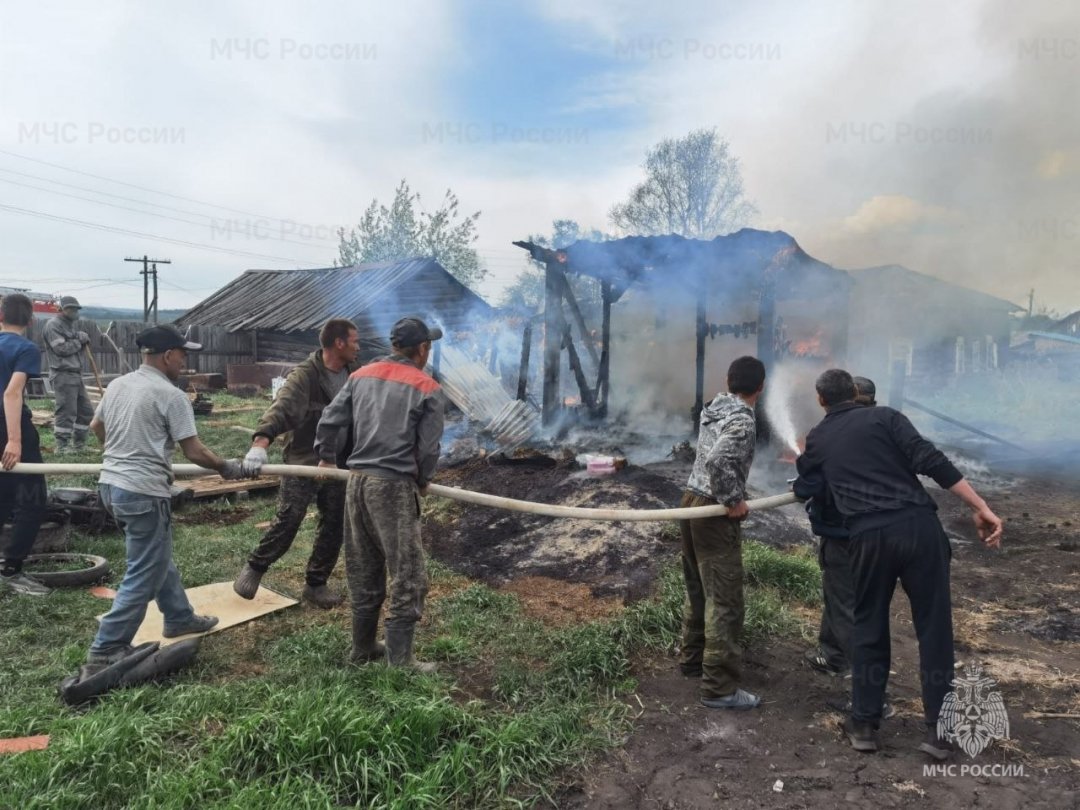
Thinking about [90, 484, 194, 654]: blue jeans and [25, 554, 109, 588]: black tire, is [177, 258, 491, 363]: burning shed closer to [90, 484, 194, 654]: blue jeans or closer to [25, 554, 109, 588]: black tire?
[25, 554, 109, 588]: black tire

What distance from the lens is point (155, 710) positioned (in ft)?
10.8

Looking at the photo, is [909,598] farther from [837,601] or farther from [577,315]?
[577,315]

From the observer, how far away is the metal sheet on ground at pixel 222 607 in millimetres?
4469

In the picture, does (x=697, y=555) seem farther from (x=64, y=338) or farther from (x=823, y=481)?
(x=64, y=338)

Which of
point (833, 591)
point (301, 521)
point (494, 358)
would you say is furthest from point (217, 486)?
point (494, 358)

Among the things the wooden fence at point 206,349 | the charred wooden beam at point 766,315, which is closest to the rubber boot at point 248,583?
the charred wooden beam at point 766,315

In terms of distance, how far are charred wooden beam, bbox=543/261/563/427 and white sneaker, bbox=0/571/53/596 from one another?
7.96 metres

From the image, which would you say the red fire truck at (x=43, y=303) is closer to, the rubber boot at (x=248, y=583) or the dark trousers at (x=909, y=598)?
the rubber boot at (x=248, y=583)

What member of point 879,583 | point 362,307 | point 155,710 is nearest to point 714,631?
point 879,583

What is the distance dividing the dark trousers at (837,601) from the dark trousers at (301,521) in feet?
10.8

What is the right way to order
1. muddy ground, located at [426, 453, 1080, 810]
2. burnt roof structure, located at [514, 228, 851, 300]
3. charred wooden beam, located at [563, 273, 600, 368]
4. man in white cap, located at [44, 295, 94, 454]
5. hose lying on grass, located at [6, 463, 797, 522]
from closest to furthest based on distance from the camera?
muddy ground, located at [426, 453, 1080, 810], hose lying on grass, located at [6, 463, 797, 522], burnt roof structure, located at [514, 228, 851, 300], man in white cap, located at [44, 295, 94, 454], charred wooden beam, located at [563, 273, 600, 368]

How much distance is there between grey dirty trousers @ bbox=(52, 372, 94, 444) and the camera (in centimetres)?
1001

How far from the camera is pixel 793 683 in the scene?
12.8ft

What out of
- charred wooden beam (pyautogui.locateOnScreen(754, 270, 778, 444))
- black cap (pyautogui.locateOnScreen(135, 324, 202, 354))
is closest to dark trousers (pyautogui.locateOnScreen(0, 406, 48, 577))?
black cap (pyautogui.locateOnScreen(135, 324, 202, 354))
